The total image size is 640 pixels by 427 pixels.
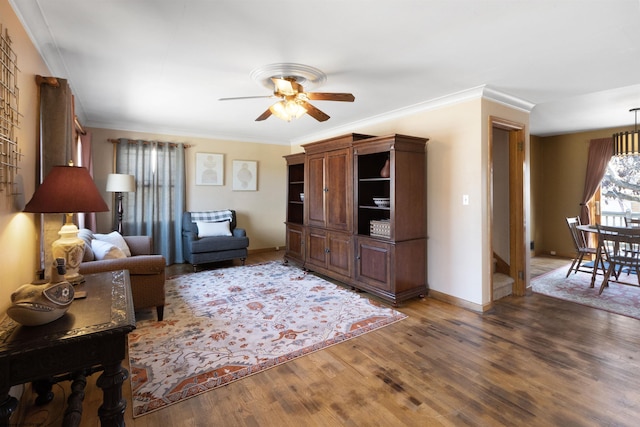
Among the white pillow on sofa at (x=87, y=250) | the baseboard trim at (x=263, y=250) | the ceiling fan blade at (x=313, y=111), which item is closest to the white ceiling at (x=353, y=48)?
the ceiling fan blade at (x=313, y=111)

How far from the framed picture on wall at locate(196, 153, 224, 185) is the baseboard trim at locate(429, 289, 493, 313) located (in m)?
4.30

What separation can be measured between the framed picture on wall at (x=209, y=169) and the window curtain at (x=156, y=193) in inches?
12.0

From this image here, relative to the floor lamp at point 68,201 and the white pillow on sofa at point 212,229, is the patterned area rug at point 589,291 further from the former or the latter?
the floor lamp at point 68,201

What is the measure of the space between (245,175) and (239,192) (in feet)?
1.19

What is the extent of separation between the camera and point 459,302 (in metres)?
3.57

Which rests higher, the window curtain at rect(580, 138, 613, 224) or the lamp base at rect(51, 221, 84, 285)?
the window curtain at rect(580, 138, 613, 224)

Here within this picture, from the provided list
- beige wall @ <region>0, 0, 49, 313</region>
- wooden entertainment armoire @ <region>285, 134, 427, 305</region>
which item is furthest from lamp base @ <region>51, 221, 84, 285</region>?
wooden entertainment armoire @ <region>285, 134, 427, 305</region>

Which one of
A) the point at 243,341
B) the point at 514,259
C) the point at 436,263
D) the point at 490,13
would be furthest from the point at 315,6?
the point at 514,259

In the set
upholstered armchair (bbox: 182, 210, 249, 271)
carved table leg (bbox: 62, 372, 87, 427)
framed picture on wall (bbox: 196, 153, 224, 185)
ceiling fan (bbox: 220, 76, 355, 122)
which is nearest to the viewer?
carved table leg (bbox: 62, 372, 87, 427)

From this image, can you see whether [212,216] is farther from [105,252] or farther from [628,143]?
[628,143]

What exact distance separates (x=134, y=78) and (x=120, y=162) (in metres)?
2.53

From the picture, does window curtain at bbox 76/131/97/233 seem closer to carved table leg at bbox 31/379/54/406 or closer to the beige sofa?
the beige sofa

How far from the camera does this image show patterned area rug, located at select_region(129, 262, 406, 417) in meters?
2.19

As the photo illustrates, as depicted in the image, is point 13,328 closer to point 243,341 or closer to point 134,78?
point 243,341
